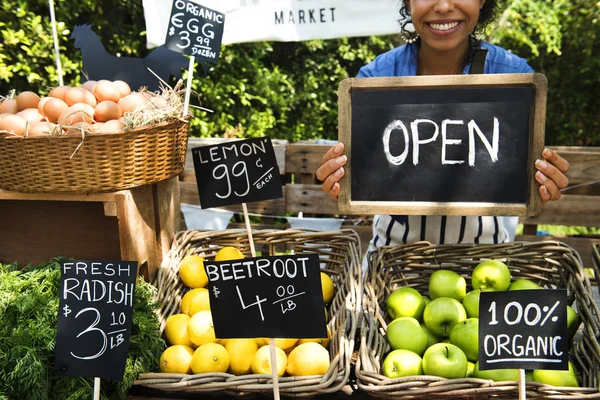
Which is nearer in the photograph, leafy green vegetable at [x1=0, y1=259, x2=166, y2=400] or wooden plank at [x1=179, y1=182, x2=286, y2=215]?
leafy green vegetable at [x1=0, y1=259, x2=166, y2=400]

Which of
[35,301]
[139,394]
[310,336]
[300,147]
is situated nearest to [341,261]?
[310,336]

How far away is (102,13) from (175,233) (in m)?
3.27

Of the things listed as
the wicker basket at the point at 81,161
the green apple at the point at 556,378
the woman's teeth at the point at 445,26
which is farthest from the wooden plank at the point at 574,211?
the wicker basket at the point at 81,161

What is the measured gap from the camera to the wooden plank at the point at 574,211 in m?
3.21

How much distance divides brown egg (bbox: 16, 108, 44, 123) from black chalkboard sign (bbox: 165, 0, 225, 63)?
Result: 1.59 feet

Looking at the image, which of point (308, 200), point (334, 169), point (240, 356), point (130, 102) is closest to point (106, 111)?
point (130, 102)

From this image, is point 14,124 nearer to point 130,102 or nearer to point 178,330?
point 130,102

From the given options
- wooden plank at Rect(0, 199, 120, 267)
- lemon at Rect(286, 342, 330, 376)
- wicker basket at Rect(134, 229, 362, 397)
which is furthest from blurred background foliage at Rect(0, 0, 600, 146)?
lemon at Rect(286, 342, 330, 376)

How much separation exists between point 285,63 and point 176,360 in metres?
4.80

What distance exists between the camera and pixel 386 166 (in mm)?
1550

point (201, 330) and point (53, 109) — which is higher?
point (53, 109)

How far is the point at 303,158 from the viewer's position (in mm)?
3514

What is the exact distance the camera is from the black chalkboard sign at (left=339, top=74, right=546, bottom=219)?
4.89ft

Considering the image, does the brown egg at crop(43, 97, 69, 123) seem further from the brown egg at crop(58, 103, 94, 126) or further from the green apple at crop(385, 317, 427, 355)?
the green apple at crop(385, 317, 427, 355)
